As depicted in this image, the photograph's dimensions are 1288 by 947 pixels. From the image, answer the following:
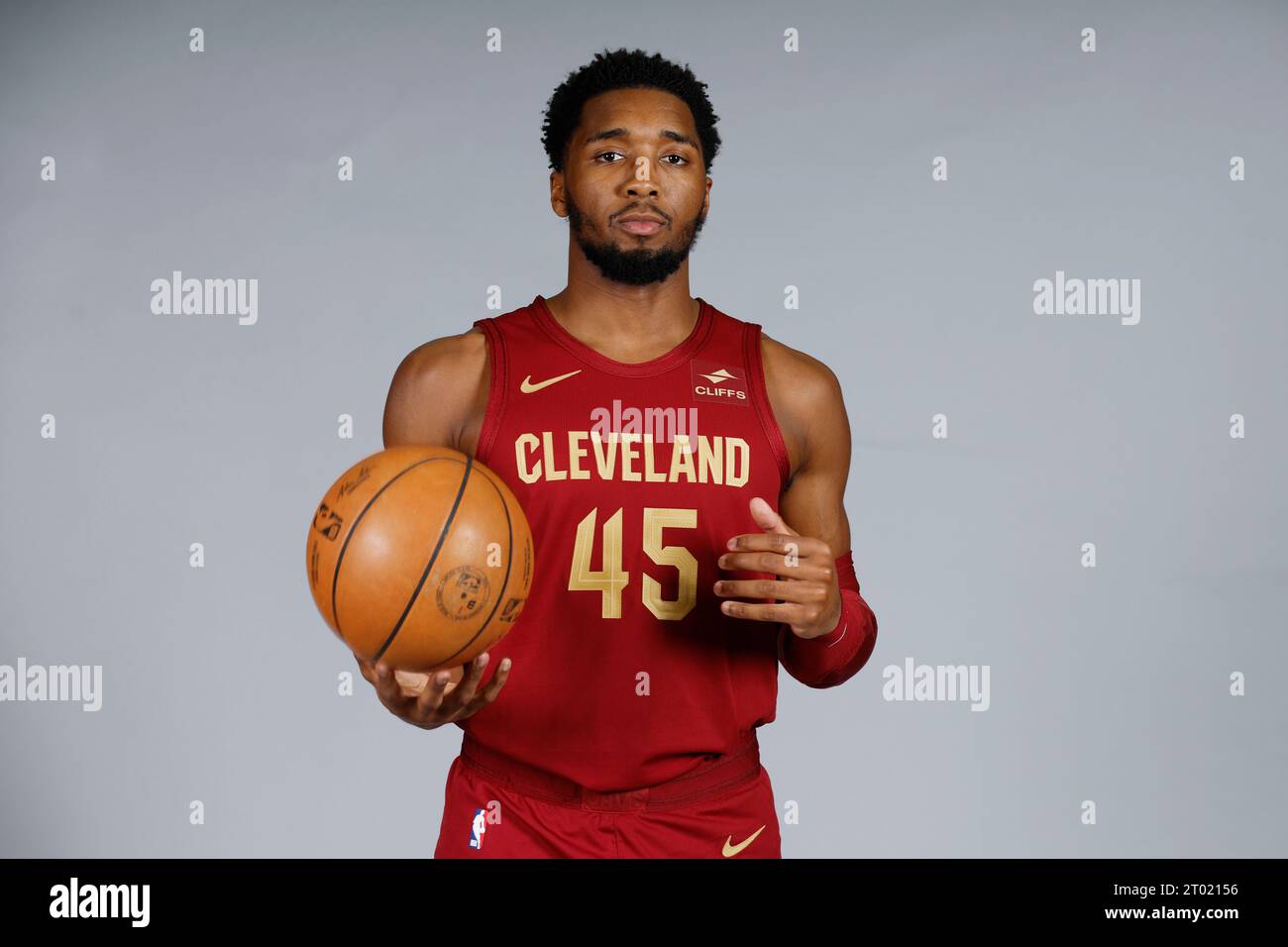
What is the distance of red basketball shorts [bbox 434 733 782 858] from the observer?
2271 millimetres

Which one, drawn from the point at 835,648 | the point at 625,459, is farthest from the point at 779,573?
the point at 625,459

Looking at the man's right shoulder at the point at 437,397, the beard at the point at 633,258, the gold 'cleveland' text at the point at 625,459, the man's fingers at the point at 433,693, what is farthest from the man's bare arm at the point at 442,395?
the man's fingers at the point at 433,693

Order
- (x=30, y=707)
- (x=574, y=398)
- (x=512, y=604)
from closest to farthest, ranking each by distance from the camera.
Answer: (x=512, y=604) → (x=574, y=398) → (x=30, y=707)

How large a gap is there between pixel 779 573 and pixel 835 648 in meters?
0.31

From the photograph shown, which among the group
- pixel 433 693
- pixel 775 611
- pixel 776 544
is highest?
pixel 776 544

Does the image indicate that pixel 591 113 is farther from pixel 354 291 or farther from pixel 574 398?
pixel 354 291

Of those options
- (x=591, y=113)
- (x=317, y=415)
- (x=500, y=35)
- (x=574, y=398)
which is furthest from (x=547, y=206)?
(x=574, y=398)

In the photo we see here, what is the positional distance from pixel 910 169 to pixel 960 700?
1.61 meters

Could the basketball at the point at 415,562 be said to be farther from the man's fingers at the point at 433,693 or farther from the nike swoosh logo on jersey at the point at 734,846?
the nike swoosh logo on jersey at the point at 734,846

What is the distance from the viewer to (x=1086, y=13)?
3891 mm

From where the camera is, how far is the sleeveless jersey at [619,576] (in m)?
2.31

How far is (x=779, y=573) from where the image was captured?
2064 mm

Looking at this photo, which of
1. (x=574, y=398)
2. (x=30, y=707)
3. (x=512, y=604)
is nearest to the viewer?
(x=512, y=604)

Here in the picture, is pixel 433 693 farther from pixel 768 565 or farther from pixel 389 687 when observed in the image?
pixel 768 565
